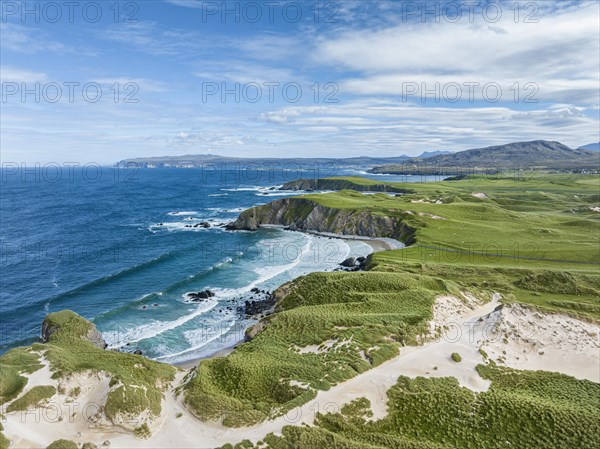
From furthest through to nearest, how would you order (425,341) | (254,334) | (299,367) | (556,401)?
(254,334), (425,341), (299,367), (556,401)

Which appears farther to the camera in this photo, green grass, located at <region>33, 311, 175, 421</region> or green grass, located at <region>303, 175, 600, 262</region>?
green grass, located at <region>303, 175, 600, 262</region>

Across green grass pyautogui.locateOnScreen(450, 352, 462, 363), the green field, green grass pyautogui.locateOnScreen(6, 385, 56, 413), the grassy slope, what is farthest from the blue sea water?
green grass pyautogui.locateOnScreen(450, 352, 462, 363)

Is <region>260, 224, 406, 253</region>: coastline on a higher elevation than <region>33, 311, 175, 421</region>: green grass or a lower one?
higher

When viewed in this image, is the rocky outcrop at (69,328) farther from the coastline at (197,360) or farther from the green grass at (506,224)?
the green grass at (506,224)

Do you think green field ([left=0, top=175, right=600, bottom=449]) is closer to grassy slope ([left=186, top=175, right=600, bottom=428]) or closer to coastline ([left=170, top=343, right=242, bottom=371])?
grassy slope ([left=186, top=175, right=600, bottom=428])

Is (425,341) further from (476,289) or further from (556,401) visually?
(476,289)

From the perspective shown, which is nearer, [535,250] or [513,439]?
[513,439]

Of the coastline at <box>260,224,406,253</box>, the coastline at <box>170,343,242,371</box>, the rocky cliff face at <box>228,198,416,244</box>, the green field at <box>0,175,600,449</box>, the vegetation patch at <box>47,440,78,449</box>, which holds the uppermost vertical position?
the rocky cliff face at <box>228,198,416,244</box>

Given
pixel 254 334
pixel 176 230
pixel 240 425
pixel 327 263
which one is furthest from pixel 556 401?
pixel 176 230
